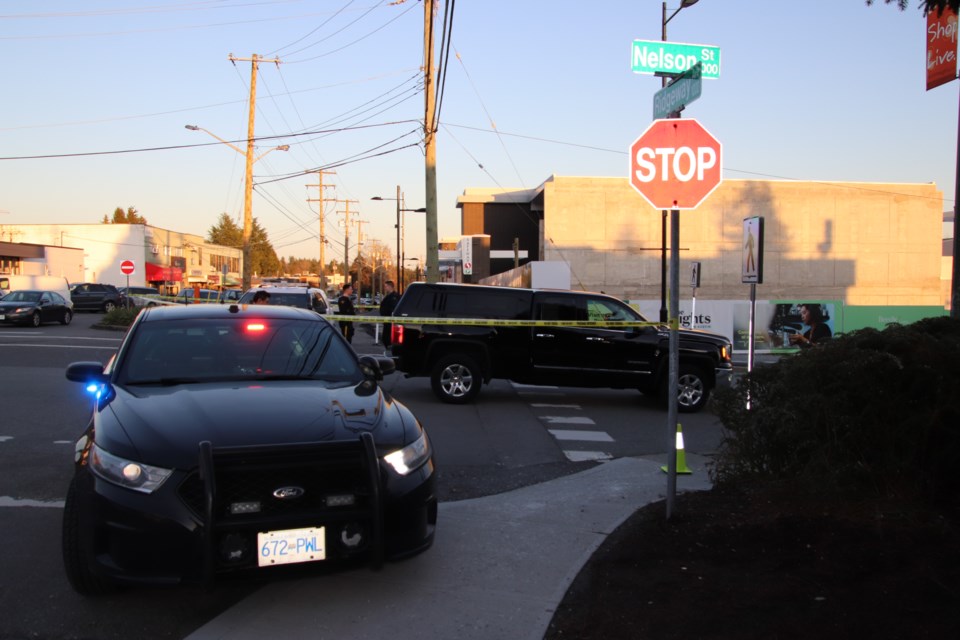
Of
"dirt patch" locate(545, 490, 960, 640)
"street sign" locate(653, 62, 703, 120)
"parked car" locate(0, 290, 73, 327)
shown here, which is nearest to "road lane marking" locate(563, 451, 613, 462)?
"dirt patch" locate(545, 490, 960, 640)

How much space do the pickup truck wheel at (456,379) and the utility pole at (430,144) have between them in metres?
9.19

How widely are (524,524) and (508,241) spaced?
184 feet

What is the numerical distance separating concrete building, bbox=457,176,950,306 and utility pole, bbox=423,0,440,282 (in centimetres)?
2624

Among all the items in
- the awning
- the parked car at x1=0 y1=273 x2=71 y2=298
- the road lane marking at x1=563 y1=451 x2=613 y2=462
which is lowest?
the road lane marking at x1=563 y1=451 x2=613 y2=462

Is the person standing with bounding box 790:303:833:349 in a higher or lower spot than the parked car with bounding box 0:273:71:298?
lower

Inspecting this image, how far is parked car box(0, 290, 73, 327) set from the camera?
28961 millimetres

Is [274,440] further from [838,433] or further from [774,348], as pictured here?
[774,348]

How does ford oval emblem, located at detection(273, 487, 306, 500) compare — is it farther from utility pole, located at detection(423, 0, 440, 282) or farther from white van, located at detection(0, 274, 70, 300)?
white van, located at detection(0, 274, 70, 300)

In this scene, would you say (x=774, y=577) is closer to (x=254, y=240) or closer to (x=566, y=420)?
(x=566, y=420)

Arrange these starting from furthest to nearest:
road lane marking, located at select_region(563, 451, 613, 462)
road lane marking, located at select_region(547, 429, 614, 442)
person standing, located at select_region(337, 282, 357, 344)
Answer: person standing, located at select_region(337, 282, 357, 344) < road lane marking, located at select_region(547, 429, 614, 442) < road lane marking, located at select_region(563, 451, 613, 462)

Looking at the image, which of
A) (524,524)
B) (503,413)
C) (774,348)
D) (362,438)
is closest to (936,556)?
(524,524)

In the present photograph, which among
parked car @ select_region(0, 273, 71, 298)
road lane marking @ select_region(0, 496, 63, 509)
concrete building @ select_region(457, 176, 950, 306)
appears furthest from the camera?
concrete building @ select_region(457, 176, 950, 306)

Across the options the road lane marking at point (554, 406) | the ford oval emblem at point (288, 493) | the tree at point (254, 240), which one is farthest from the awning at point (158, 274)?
the tree at point (254, 240)

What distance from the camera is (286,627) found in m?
4.11
